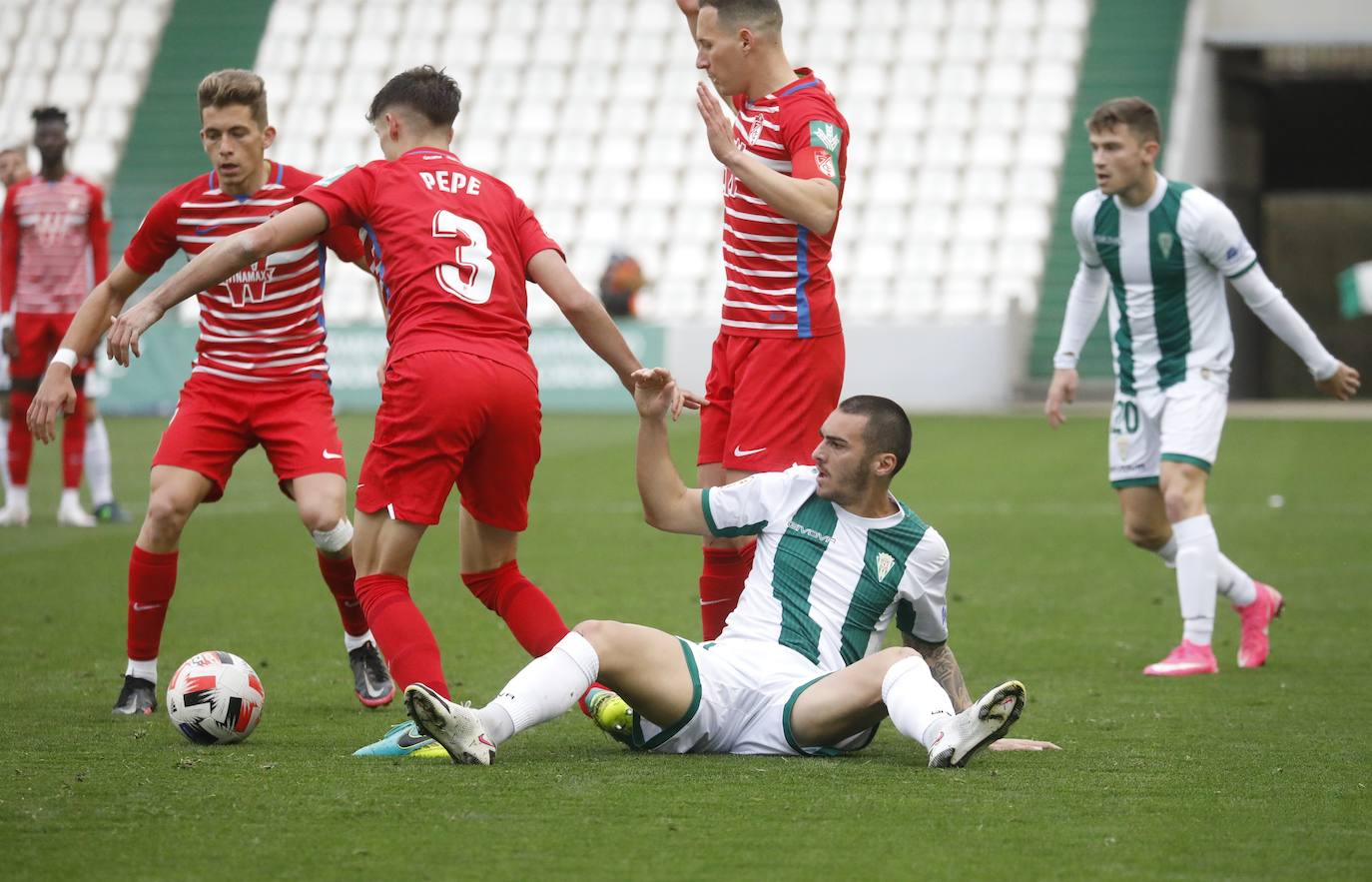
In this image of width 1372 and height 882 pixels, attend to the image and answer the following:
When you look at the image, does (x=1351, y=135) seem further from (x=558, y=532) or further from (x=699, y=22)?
(x=699, y=22)

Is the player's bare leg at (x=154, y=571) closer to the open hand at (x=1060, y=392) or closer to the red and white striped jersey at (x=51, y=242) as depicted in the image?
the open hand at (x=1060, y=392)

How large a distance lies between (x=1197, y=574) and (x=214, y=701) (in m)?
3.83

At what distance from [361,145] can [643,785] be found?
2777cm

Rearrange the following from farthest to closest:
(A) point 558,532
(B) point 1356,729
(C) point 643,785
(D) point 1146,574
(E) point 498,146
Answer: (E) point 498,146, (A) point 558,532, (D) point 1146,574, (B) point 1356,729, (C) point 643,785

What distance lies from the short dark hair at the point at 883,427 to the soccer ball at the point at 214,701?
6.14 feet

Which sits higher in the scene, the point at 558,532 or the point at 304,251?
the point at 304,251

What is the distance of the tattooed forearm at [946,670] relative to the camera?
5.14 meters

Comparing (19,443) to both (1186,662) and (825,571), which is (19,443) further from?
(825,571)

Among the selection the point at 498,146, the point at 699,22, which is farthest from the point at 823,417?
the point at 498,146

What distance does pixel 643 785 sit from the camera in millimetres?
4523

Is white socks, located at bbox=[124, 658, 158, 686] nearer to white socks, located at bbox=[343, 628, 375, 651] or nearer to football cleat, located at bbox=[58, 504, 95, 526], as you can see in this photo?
white socks, located at bbox=[343, 628, 375, 651]

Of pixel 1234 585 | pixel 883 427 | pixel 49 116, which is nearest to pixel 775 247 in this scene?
pixel 883 427

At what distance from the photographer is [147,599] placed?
5.86 meters

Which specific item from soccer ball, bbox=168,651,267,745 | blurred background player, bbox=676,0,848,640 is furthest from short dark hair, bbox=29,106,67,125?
soccer ball, bbox=168,651,267,745
